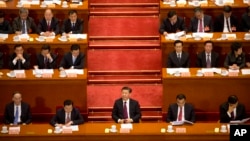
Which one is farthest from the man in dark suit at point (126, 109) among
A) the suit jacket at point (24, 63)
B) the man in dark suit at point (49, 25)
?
the man in dark suit at point (49, 25)

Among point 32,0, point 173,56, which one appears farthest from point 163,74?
point 32,0

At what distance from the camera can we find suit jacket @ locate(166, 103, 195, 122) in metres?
7.14

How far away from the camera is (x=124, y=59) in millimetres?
8492

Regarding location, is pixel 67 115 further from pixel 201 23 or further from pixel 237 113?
pixel 201 23

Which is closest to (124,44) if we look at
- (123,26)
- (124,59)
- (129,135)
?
(124,59)

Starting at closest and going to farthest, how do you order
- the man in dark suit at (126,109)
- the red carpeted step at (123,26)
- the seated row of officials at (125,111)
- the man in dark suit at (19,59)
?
the seated row of officials at (125,111) → the man in dark suit at (126,109) → the man in dark suit at (19,59) → the red carpeted step at (123,26)

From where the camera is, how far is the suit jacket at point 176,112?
714 centimetres

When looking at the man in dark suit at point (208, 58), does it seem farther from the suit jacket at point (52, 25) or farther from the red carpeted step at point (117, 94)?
the suit jacket at point (52, 25)

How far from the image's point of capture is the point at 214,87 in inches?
300

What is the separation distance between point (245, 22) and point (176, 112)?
209 centimetres

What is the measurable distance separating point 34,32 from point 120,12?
1363mm

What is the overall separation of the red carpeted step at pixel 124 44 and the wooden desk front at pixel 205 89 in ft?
3.51

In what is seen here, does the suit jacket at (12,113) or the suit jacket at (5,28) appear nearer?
the suit jacket at (12,113)

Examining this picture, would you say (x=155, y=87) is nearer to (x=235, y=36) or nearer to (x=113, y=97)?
(x=113, y=97)
